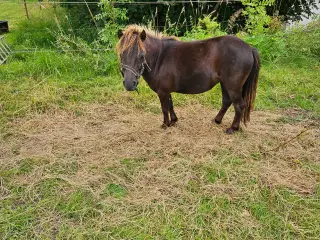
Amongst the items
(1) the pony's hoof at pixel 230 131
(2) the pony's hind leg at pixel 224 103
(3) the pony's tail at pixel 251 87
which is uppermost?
(3) the pony's tail at pixel 251 87

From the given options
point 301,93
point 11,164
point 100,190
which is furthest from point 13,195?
point 301,93

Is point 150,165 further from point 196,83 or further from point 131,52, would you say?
point 131,52

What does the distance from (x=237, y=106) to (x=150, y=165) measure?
1.28 meters

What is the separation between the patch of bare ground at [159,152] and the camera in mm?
3135

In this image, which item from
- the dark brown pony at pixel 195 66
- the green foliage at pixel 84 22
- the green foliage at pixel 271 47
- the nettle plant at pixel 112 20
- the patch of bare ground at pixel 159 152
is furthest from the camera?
the green foliage at pixel 84 22

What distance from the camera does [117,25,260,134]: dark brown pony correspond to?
3305mm

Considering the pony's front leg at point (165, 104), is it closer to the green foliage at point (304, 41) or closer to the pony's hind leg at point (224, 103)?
the pony's hind leg at point (224, 103)

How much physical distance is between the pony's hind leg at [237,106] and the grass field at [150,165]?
0.11 meters

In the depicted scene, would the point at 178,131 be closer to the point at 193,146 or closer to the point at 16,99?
the point at 193,146

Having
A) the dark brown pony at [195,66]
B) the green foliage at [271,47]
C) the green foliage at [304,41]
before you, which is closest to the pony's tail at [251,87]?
the dark brown pony at [195,66]

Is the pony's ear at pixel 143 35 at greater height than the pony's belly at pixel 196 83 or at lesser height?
greater

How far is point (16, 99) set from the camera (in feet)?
15.8

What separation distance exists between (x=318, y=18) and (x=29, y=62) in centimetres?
629

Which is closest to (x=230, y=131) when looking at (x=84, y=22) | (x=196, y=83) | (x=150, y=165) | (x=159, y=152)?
(x=196, y=83)
